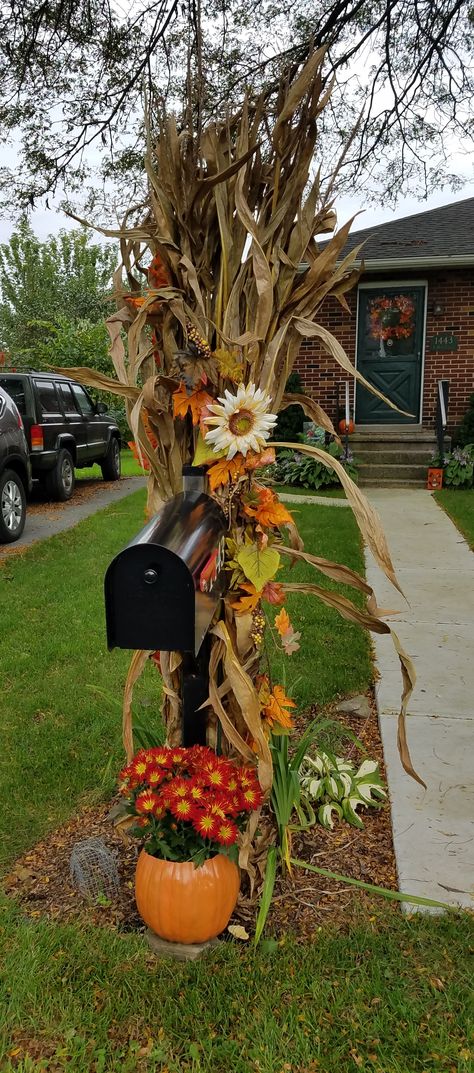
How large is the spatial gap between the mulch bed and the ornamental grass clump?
331mm

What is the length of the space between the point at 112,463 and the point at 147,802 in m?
12.4

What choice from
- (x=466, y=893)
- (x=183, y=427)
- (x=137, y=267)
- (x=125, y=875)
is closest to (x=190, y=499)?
(x=183, y=427)

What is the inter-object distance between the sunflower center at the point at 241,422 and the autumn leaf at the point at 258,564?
0.34 meters

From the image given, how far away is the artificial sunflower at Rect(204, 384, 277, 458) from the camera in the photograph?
1.99 metres

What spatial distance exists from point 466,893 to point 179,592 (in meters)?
1.48

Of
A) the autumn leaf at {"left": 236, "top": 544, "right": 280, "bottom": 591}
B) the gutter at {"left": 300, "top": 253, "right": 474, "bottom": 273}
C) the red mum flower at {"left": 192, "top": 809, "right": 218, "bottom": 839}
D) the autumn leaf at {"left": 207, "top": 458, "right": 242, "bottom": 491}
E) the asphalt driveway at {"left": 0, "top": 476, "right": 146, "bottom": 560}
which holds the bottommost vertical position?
the asphalt driveway at {"left": 0, "top": 476, "right": 146, "bottom": 560}

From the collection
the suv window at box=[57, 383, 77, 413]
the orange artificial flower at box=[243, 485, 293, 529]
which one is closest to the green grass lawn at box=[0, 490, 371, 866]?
the orange artificial flower at box=[243, 485, 293, 529]

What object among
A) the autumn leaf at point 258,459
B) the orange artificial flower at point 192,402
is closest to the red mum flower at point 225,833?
the autumn leaf at point 258,459

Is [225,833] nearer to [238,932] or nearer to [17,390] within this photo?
[238,932]

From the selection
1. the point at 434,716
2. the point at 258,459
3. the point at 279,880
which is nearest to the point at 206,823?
the point at 279,880

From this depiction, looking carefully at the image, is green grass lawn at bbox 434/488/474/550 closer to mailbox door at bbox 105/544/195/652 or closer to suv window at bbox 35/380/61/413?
suv window at bbox 35/380/61/413

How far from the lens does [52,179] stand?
6992 mm

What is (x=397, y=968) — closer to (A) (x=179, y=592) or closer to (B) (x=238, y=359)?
(A) (x=179, y=592)

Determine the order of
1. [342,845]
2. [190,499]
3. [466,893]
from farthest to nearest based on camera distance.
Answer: [342,845] < [466,893] < [190,499]
